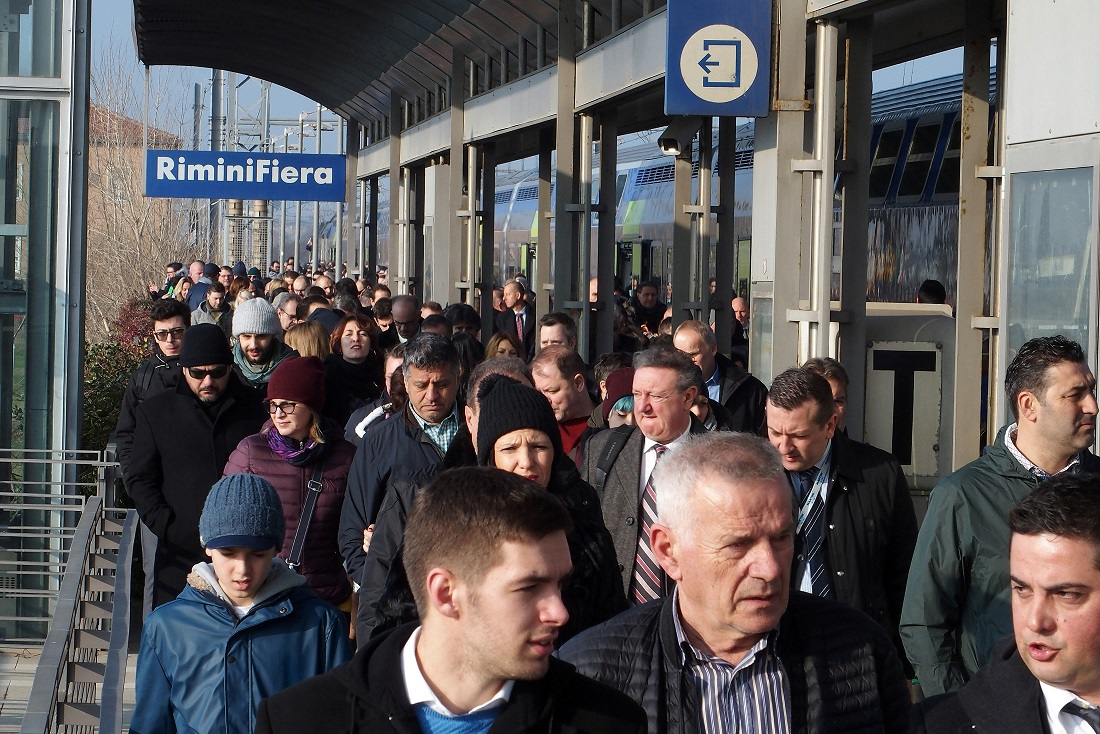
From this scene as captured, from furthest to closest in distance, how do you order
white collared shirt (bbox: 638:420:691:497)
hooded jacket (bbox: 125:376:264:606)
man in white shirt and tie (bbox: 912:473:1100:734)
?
hooded jacket (bbox: 125:376:264:606) < white collared shirt (bbox: 638:420:691:497) < man in white shirt and tie (bbox: 912:473:1100:734)

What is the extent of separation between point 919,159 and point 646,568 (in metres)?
12.2

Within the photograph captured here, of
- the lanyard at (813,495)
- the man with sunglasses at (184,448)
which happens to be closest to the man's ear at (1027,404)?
the lanyard at (813,495)

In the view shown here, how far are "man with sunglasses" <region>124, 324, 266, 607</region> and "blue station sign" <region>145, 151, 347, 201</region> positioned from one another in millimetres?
18986

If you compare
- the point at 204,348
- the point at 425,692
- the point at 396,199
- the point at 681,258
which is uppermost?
the point at 396,199

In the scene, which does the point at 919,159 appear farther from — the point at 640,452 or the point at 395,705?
the point at 395,705

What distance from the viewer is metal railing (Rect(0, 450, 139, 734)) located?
415cm

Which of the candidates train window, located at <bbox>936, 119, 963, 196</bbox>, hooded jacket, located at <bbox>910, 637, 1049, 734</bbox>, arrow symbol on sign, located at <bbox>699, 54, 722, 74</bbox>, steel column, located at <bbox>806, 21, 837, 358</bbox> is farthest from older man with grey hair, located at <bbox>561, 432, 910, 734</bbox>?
train window, located at <bbox>936, 119, 963, 196</bbox>

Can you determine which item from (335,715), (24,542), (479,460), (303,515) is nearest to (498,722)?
(335,715)

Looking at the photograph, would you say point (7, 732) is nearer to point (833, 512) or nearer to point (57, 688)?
point (57, 688)

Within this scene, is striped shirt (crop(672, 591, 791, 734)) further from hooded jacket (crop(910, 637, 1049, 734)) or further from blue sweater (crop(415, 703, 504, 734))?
blue sweater (crop(415, 703, 504, 734))

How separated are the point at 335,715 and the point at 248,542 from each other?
170 cm

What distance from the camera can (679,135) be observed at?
487 inches

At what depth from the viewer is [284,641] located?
4.00m

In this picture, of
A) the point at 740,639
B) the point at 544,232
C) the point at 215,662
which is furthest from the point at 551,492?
the point at 544,232
